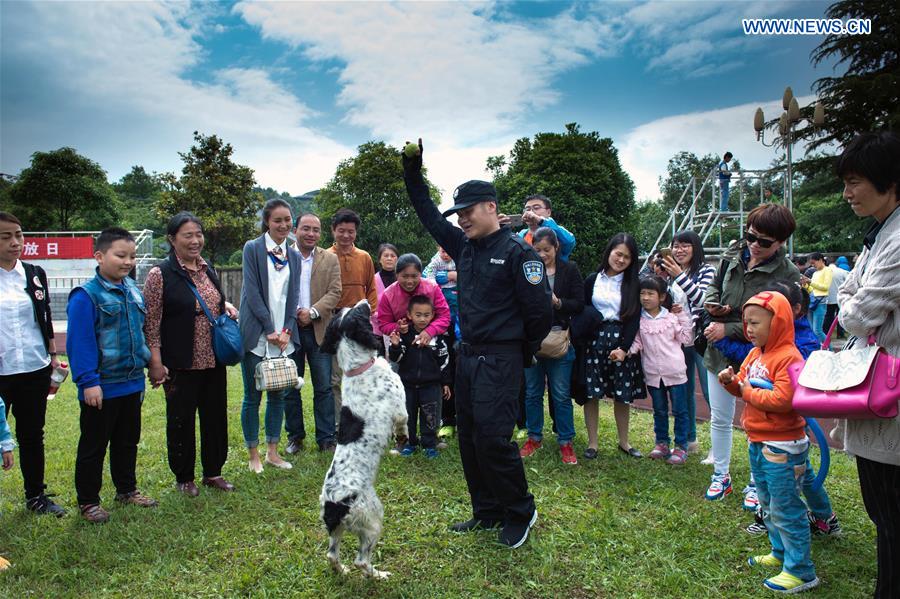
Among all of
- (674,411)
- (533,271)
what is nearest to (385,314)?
(533,271)

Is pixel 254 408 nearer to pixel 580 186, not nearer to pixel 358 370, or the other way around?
pixel 358 370

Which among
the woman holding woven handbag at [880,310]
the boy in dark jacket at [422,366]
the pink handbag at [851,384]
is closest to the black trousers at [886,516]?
the woman holding woven handbag at [880,310]

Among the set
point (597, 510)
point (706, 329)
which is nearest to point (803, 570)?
point (597, 510)

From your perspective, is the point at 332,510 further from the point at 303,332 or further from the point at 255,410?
the point at 303,332

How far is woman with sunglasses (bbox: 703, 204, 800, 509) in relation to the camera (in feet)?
13.1

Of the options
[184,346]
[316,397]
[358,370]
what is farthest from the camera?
[316,397]

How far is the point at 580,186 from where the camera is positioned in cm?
3014

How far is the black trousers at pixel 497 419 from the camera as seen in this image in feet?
12.2

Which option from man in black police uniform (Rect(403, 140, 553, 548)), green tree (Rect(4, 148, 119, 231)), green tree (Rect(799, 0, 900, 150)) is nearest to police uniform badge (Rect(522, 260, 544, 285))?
man in black police uniform (Rect(403, 140, 553, 548))

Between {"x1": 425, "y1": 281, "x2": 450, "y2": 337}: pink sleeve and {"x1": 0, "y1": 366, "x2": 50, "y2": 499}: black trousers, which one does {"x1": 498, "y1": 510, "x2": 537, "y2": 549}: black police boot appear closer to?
{"x1": 425, "y1": 281, "x2": 450, "y2": 337}: pink sleeve

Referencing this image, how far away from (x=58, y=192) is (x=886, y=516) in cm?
4649

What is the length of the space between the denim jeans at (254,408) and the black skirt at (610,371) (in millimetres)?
3196

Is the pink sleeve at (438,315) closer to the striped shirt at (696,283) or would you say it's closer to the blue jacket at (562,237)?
the blue jacket at (562,237)

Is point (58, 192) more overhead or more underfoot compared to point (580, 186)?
more overhead
